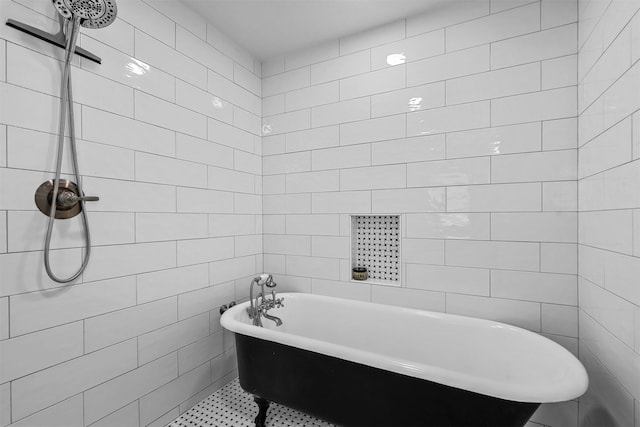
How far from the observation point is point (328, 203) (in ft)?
7.36

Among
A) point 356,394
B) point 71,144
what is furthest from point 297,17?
point 356,394

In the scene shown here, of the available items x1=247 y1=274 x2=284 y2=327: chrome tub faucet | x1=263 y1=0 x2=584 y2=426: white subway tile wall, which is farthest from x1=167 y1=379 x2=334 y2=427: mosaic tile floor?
x1=263 y1=0 x2=584 y2=426: white subway tile wall

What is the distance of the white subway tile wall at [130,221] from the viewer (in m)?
1.17

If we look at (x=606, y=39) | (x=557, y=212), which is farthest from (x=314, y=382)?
(x=606, y=39)

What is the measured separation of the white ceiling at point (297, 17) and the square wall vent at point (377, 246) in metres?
1.37

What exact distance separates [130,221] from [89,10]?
954 millimetres

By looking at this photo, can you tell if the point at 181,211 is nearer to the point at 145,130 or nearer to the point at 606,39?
the point at 145,130

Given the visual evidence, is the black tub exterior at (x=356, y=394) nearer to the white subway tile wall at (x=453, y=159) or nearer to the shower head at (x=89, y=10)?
the white subway tile wall at (x=453, y=159)

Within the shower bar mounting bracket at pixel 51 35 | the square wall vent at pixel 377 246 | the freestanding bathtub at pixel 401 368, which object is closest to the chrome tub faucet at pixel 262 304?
the freestanding bathtub at pixel 401 368

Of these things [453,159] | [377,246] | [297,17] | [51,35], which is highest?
[297,17]

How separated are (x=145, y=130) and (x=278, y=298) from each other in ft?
4.55

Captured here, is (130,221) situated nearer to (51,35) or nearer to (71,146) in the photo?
(71,146)

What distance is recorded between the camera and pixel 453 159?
182cm

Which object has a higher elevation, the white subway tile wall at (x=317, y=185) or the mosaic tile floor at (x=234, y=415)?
the white subway tile wall at (x=317, y=185)
